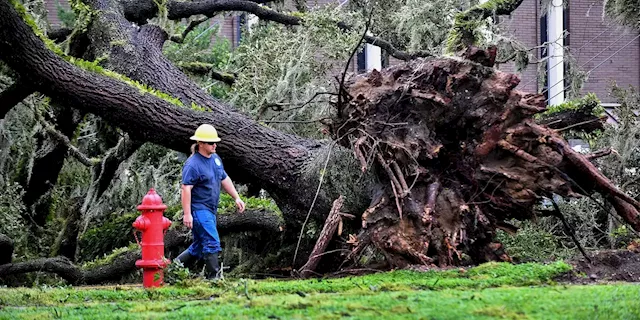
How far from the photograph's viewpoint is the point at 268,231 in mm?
10250

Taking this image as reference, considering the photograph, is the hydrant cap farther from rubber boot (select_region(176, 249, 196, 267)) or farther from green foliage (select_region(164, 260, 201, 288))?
rubber boot (select_region(176, 249, 196, 267))

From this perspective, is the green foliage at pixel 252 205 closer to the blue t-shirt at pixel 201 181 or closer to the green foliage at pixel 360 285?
the blue t-shirt at pixel 201 181

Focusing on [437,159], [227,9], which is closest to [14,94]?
[227,9]

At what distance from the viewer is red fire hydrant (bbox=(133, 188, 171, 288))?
23.5 ft

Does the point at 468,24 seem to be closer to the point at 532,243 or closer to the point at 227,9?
the point at 532,243

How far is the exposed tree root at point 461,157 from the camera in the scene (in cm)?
793

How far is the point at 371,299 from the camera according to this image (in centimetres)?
531

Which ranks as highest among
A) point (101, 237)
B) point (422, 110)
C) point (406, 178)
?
point (422, 110)

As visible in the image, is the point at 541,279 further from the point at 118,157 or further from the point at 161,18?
the point at 161,18

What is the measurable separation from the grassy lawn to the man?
716 mm

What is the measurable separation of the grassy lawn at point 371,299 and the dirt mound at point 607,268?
0.54 feet

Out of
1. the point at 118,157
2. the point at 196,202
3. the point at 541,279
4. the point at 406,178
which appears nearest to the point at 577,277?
the point at 541,279

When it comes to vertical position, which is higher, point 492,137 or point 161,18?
point 161,18

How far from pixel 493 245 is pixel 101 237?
6.07m
